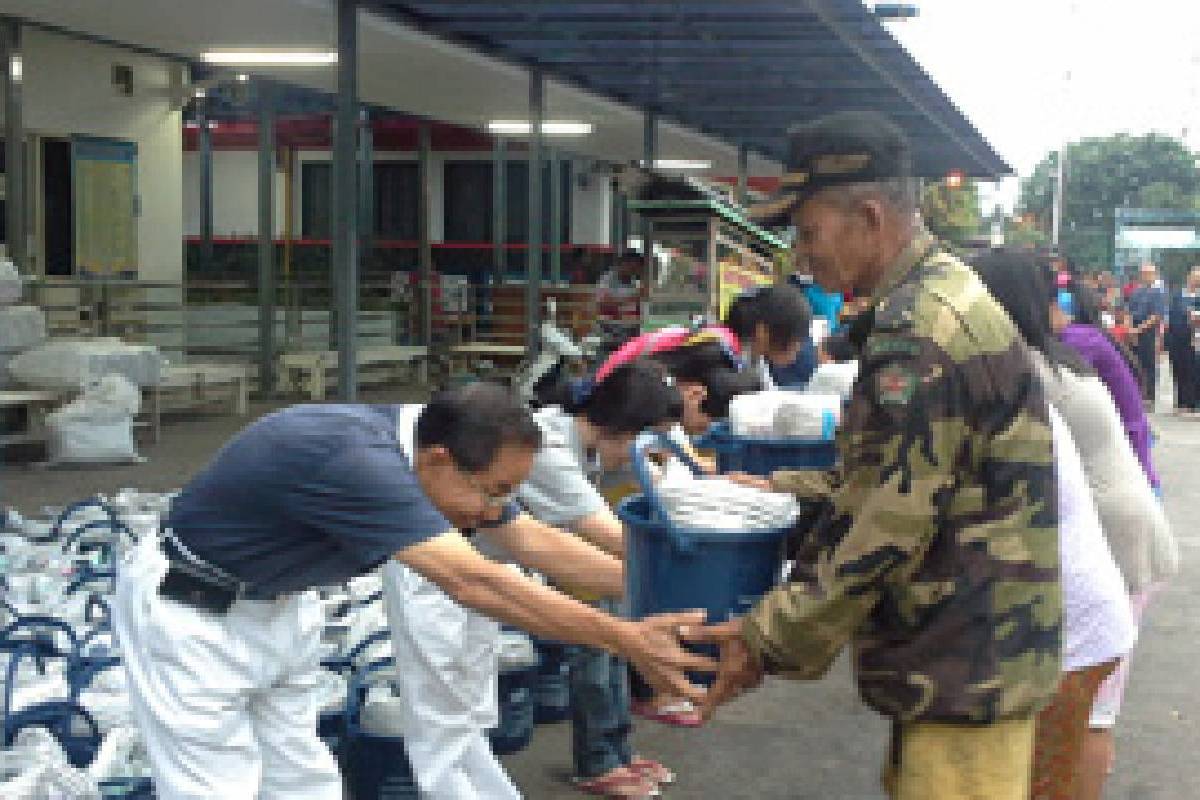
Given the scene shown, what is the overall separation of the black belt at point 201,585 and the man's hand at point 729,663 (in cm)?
99

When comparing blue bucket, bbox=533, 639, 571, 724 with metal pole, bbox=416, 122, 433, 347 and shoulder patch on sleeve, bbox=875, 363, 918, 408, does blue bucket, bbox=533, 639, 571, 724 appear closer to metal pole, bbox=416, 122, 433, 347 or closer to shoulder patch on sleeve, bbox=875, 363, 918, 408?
shoulder patch on sleeve, bbox=875, 363, 918, 408

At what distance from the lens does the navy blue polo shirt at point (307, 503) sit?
2715 millimetres

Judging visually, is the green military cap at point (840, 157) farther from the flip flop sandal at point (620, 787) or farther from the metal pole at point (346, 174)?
the metal pole at point (346, 174)

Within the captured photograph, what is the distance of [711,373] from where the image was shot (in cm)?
543

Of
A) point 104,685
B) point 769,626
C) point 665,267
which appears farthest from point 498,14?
point 769,626

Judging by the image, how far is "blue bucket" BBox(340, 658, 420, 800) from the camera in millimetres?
4145

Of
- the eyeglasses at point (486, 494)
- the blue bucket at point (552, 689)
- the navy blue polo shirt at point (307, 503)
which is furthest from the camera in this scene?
the blue bucket at point (552, 689)

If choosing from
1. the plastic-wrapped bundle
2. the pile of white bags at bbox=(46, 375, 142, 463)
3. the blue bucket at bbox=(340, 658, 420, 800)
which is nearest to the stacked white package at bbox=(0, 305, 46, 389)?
the pile of white bags at bbox=(46, 375, 142, 463)

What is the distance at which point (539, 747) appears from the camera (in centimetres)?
510

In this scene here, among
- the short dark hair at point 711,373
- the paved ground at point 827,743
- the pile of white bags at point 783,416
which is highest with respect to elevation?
the short dark hair at point 711,373

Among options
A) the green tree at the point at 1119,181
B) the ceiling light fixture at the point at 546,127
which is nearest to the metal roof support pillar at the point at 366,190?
the ceiling light fixture at the point at 546,127

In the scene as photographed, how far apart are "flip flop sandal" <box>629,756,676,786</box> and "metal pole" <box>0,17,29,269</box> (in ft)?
26.4

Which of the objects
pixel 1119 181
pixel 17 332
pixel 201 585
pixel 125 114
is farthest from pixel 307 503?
pixel 1119 181

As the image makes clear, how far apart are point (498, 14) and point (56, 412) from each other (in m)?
4.80
